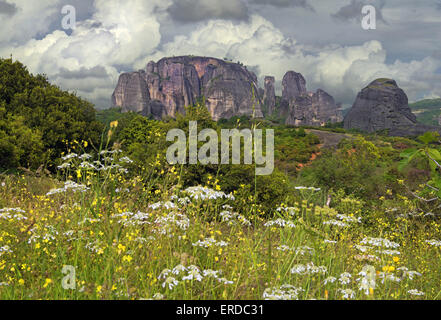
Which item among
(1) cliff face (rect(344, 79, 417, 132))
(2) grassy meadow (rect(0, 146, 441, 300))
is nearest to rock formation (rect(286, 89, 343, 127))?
(1) cliff face (rect(344, 79, 417, 132))

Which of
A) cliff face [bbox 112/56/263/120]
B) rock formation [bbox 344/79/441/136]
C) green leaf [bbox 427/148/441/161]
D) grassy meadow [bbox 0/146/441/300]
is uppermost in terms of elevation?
cliff face [bbox 112/56/263/120]

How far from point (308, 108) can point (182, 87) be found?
5972cm

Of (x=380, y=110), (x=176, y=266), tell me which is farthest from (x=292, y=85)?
(x=176, y=266)

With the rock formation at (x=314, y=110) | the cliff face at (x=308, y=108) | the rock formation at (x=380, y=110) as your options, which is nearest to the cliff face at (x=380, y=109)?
the rock formation at (x=380, y=110)

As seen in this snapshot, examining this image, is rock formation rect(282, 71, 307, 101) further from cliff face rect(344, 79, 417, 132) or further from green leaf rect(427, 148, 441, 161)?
green leaf rect(427, 148, 441, 161)

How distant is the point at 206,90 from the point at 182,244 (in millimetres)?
152016

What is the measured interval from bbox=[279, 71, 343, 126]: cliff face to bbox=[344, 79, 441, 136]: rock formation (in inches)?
987

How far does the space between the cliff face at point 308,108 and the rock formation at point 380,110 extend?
987 inches

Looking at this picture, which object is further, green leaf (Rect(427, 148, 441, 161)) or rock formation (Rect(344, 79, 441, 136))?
rock formation (Rect(344, 79, 441, 136))

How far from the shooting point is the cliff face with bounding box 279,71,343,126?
132 m

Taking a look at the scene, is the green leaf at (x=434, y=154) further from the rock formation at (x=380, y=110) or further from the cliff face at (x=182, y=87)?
the cliff face at (x=182, y=87)

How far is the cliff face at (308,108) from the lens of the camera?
13238 cm
